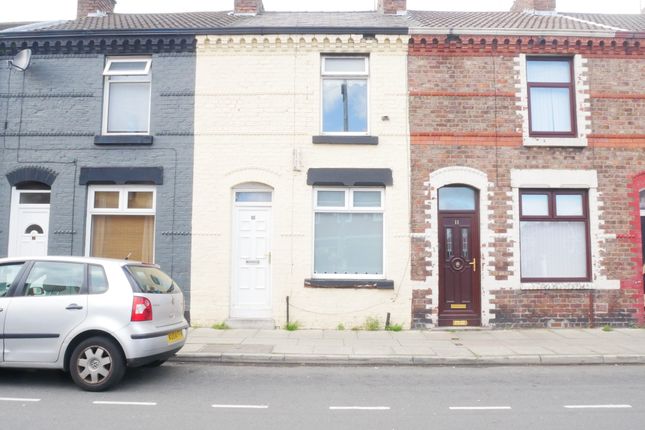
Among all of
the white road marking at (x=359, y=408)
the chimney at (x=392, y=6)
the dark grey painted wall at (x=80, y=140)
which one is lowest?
the white road marking at (x=359, y=408)

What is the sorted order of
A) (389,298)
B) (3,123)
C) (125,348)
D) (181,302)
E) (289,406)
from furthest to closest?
(3,123)
(389,298)
(181,302)
(125,348)
(289,406)

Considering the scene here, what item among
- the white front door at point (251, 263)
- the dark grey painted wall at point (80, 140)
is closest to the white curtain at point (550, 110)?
the white front door at point (251, 263)

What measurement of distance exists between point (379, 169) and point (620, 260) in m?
5.27

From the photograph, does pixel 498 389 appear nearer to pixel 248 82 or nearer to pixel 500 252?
pixel 500 252

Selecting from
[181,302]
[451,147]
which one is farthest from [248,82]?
[181,302]

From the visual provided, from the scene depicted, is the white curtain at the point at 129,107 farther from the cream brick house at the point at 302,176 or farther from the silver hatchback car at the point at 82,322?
the silver hatchback car at the point at 82,322

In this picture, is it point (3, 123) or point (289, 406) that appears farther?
point (3, 123)

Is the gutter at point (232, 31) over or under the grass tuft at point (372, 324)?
over

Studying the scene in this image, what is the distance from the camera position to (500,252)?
391 inches

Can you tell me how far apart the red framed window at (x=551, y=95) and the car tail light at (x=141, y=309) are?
27.8ft

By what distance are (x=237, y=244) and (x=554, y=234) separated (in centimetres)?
666

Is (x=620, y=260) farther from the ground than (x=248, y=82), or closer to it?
closer to it

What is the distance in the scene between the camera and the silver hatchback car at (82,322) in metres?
5.85

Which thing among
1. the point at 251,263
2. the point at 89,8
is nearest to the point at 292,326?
the point at 251,263
